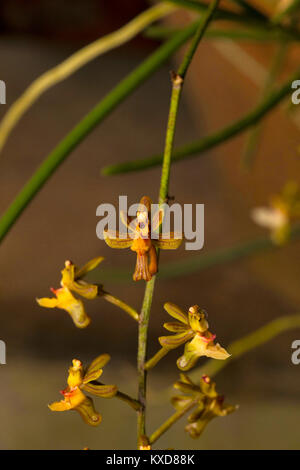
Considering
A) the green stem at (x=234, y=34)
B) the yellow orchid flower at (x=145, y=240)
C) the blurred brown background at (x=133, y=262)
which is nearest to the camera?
the yellow orchid flower at (x=145, y=240)

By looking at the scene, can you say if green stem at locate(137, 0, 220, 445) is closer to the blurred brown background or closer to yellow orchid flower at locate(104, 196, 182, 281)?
yellow orchid flower at locate(104, 196, 182, 281)

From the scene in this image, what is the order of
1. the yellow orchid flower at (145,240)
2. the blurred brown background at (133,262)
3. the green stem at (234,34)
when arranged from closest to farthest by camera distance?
1. the yellow orchid flower at (145,240)
2. the green stem at (234,34)
3. the blurred brown background at (133,262)

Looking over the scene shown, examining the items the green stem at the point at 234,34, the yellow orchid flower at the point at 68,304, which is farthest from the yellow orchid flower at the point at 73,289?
the green stem at the point at 234,34

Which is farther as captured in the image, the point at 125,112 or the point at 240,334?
the point at 125,112

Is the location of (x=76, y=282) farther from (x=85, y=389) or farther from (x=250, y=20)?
(x=250, y=20)

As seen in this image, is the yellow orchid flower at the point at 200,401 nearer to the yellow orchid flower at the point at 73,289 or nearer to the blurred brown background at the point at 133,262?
the yellow orchid flower at the point at 73,289

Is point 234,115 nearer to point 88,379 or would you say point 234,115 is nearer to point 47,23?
point 88,379
